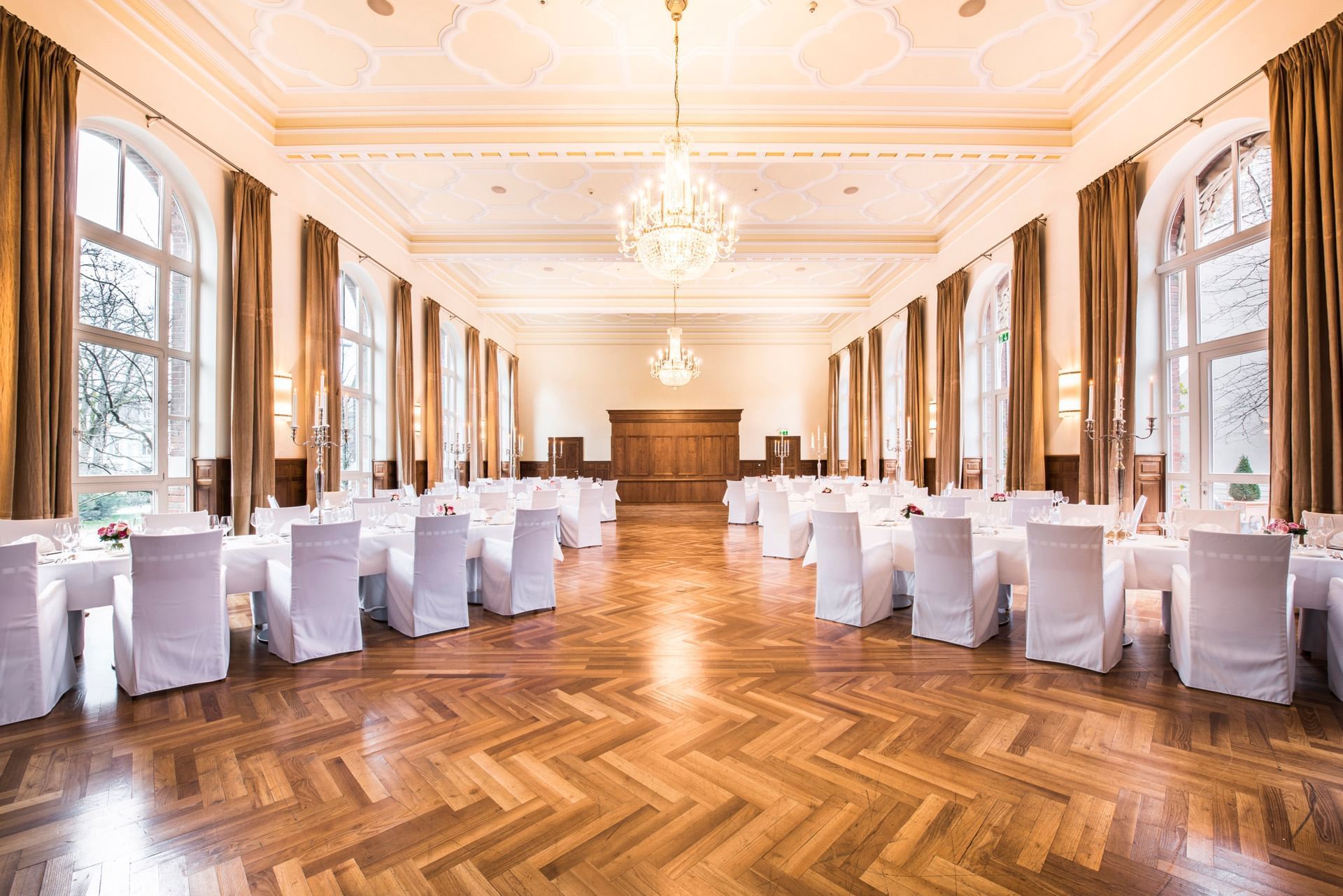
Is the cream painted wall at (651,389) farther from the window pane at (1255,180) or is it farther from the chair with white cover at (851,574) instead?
the chair with white cover at (851,574)

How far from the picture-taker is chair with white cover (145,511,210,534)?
4047 millimetres

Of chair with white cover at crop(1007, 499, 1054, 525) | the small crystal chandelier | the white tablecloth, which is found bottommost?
the white tablecloth

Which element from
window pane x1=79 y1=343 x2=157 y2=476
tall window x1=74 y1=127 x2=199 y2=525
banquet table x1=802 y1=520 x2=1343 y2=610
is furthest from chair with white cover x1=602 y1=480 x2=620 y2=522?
banquet table x1=802 y1=520 x2=1343 y2=610

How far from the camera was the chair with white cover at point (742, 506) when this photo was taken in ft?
36.5

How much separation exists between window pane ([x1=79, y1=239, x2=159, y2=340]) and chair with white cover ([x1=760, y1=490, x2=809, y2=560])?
6.41 m

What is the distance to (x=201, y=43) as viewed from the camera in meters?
5.20

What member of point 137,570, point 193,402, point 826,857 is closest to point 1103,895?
point 826,857

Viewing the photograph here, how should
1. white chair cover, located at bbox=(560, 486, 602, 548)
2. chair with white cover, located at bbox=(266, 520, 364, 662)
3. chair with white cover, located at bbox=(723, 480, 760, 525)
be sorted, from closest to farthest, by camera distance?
chair with white cover, located at bbox=(266, 520, 364, 662)
white chair cover, located at bbox=(560, 486, 602, 548)
chair with white cover, located at bbox=(723, 480, 760, 525)

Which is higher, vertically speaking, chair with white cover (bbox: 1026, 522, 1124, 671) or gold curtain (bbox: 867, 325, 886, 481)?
gold curtain (bbox: 867, 325, 886, 481)

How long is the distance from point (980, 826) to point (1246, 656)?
2121mm

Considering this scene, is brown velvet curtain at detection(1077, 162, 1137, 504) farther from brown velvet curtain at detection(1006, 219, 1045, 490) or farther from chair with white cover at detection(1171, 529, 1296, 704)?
chair with white cover at detection(1171, 529, 1296, 704)

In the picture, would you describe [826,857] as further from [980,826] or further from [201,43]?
[201,43]

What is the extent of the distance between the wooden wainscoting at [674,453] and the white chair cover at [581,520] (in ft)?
28.0

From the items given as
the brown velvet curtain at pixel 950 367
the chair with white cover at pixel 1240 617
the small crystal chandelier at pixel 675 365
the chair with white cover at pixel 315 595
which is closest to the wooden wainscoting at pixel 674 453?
the small crystal chandelier at pixel 675 365
